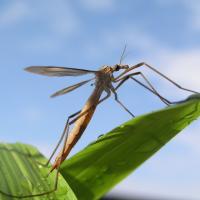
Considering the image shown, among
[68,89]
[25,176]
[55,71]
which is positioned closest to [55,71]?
[55,71]

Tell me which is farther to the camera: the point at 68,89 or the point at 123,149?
the point at 68,89

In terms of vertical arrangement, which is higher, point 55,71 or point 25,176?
point 55,71

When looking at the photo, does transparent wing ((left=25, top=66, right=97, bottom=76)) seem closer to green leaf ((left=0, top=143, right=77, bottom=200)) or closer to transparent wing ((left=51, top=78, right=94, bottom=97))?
transparent wing ((left=51, top=78, right=94, bottom=97))

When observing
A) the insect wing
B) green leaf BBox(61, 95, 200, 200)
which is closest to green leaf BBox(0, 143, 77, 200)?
green leaf BBox(61, 95, 200, 200)

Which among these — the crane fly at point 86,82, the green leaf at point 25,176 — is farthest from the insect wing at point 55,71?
the green leaf at point 25,176

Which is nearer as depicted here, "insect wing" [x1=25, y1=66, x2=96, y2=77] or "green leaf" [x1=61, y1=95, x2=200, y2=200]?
"green leaf" [x1=61, y1=95, x2=200, y2=200]

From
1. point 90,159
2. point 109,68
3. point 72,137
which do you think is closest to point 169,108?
point 90,159

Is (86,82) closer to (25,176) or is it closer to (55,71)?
(55,71)

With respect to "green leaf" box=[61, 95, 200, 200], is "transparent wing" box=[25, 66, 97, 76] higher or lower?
higher
